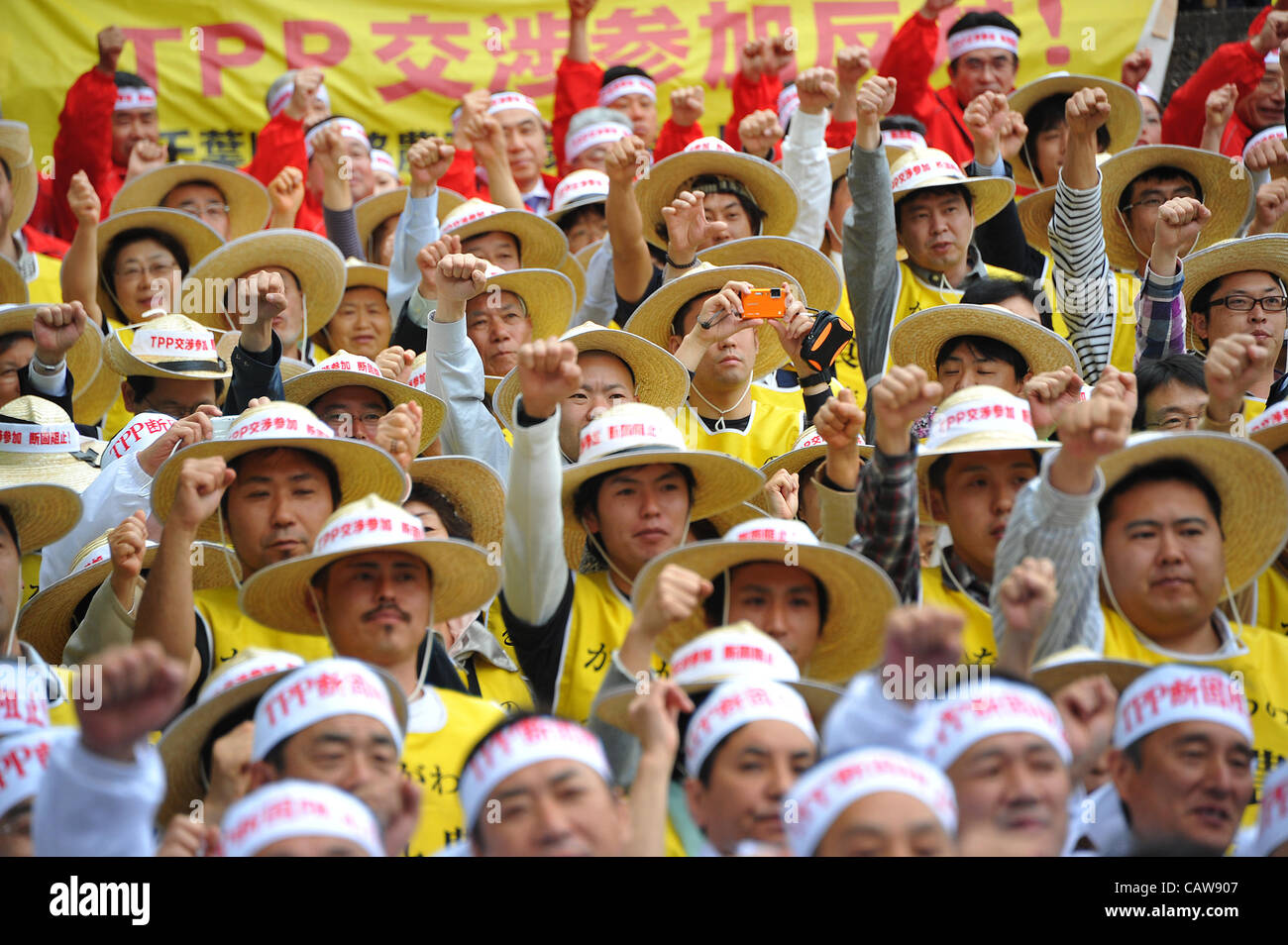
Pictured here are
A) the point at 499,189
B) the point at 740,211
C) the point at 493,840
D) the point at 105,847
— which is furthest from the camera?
the point at 499,189

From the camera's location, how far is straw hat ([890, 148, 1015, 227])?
262 inches

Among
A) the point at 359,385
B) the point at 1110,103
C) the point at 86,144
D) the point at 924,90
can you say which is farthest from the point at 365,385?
the point at 924,90

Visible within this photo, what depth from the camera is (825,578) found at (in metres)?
4.36

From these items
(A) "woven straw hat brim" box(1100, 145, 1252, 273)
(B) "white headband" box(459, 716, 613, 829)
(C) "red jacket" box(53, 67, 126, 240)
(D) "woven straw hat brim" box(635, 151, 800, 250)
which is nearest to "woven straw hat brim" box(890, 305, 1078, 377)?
(A) "woven straw hat brim" box(1100, 145, 1252, 273)

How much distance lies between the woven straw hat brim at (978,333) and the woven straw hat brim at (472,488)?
1.49 metres

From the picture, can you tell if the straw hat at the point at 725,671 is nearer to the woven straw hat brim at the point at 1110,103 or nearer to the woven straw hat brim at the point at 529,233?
the woven straw hat brim at the point at 529,233

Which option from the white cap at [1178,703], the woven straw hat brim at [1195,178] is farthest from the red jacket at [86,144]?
the white cap at [1178,703]

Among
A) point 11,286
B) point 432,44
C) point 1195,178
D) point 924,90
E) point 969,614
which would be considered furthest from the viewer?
point 432,44

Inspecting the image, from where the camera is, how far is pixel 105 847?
290 centimetres

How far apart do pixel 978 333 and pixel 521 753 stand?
2.88m

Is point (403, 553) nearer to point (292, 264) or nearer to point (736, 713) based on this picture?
point (736, 713)

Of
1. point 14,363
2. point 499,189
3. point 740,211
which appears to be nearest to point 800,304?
point 740,211

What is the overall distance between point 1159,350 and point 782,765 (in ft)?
10.1

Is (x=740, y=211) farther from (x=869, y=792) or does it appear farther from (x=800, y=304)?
(x=869, y=792)
